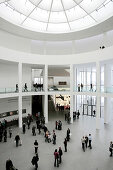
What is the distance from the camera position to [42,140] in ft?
40.3

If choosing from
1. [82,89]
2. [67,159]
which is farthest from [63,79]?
[67,159]

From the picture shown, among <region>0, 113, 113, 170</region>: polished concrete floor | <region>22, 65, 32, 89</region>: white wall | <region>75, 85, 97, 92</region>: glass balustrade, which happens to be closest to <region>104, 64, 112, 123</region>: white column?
<region>75, 85, 97, 92</region>: glass balustrade

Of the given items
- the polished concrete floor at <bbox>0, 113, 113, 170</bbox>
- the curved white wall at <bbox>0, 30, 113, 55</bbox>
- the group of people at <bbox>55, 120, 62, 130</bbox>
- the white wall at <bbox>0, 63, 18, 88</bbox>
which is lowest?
the polished concrete floor at <bbox>0, 113, 113, 170</bbox>

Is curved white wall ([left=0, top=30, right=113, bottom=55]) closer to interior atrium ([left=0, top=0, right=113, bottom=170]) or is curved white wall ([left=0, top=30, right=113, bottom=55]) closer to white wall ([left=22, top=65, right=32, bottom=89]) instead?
interior atrium ([left=0, top=0, right=113, bottom=170])

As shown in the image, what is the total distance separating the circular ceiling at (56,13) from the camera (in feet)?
48.3

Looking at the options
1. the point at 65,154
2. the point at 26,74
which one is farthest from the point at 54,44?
the point at 65,154

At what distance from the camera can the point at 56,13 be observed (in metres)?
17.3

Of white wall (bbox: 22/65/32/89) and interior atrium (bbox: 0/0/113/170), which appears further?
white wall (bbox: 22/65/32/89)

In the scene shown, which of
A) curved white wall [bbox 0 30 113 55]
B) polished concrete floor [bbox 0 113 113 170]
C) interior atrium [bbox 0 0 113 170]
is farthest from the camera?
curved white wall [bbox 0 30 113 55]

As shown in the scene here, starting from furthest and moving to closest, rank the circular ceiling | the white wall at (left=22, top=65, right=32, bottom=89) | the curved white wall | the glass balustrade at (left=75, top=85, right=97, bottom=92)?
the white wall at (left=22, top=65, right=32, bottom=89), the curved white wall, the glass balustrade at (left=75, top=85, right=97, bottom=92), the circular ceiling

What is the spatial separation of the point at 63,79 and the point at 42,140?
15.9 m

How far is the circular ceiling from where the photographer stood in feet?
48.3

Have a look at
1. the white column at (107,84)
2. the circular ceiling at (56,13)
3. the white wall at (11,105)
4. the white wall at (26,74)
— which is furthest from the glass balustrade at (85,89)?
the white wall at (11,105)

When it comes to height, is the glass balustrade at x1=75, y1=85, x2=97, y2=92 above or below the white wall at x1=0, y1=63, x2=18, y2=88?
below
